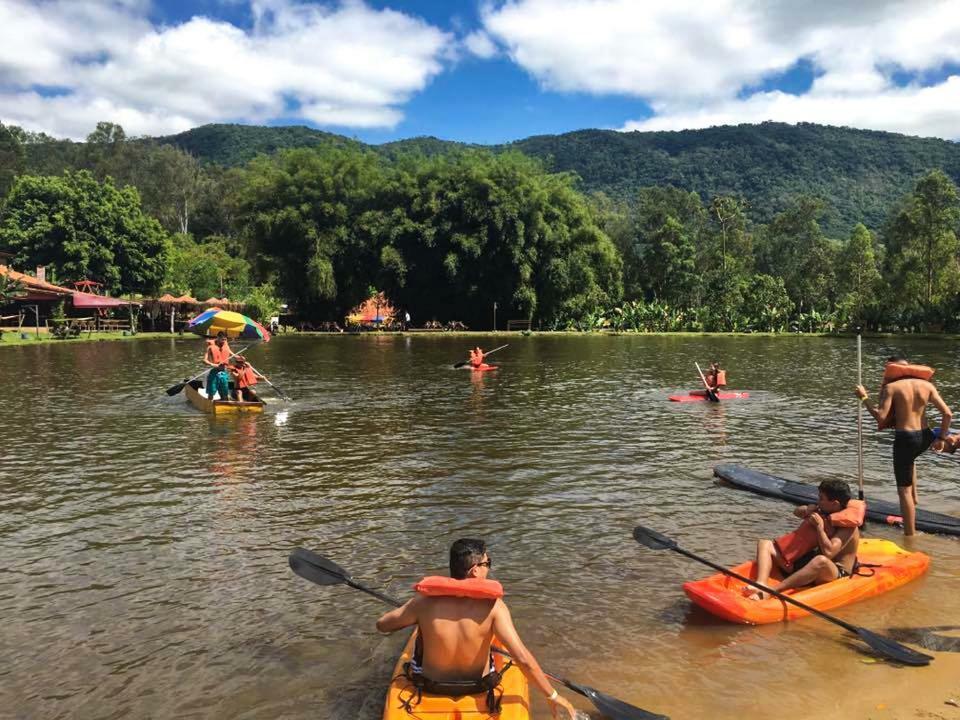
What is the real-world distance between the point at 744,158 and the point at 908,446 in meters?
181

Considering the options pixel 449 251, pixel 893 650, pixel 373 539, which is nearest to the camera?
pixel 893 650

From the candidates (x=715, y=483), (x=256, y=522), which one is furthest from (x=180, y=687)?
(x=715, y=483)

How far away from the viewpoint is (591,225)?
65875 millimetres

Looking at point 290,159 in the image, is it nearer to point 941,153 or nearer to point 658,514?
point 658,514

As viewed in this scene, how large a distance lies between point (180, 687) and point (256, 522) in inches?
166

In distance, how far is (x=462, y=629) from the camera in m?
4.94

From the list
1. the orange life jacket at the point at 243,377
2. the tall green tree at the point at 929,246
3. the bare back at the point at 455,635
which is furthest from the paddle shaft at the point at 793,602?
the tall green tree at the point at 929,246

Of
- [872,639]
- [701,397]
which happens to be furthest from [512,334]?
[872,639]

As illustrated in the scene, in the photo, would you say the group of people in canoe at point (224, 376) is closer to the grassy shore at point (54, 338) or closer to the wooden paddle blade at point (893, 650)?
the wooden paddle blade at point (893, 650)

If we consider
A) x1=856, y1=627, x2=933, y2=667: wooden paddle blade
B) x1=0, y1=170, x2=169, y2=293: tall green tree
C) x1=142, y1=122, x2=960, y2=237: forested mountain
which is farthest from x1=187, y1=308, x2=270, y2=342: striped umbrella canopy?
x1=142, y1=122, x2=960, y2=237: forested mountain

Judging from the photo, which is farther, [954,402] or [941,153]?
[941,153]

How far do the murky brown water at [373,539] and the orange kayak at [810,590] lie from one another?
16cm

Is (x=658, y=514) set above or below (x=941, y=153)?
below

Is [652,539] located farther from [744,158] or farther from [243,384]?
[744,158]
